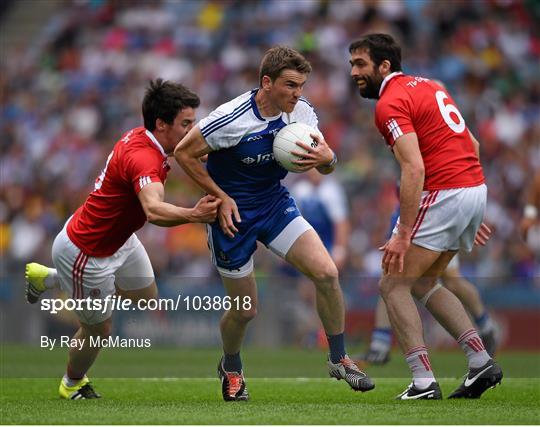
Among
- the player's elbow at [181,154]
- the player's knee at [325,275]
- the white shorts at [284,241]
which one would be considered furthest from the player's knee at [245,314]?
the player's elbow at [181,154]

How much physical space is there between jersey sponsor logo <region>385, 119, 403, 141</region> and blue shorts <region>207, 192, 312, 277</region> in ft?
3.15

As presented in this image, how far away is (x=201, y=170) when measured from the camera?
340 inches

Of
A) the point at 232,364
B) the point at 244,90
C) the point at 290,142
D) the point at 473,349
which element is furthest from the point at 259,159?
the point at 244,90

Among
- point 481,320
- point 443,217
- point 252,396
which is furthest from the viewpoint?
point 481,320

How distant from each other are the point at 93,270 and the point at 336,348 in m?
1.99

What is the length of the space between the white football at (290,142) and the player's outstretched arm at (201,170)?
493 millimetres

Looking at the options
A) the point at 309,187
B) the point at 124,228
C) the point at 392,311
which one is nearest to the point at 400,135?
the point at 392,311

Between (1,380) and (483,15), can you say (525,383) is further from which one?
(483,15)

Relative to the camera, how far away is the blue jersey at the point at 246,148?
8.59m

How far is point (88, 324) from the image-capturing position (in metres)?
9.15

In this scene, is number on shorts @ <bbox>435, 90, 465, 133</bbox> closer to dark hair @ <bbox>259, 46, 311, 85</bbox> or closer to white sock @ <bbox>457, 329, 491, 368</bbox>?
dark hair @ <bbox>259, 46, 311, 85</bbox>

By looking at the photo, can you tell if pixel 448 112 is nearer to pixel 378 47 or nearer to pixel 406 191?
pixel 378 47

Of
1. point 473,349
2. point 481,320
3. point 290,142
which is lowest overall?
point 481,320

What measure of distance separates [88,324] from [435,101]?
10.2 feet
